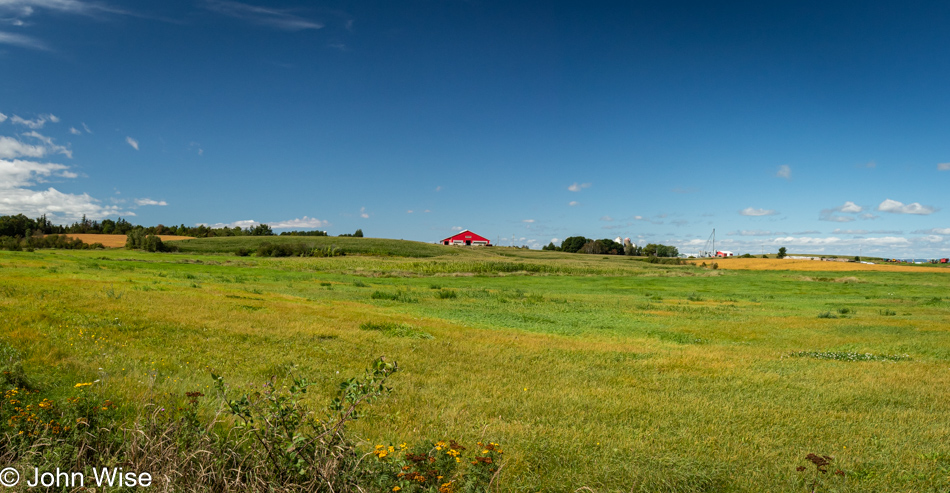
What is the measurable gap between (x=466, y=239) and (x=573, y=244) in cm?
3489

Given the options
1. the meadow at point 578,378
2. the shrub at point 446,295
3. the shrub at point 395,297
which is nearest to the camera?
the meadow at point 578,378

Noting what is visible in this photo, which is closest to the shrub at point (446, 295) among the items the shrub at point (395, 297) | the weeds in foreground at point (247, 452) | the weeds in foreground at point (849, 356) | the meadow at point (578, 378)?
the shrub at point (395, 297)

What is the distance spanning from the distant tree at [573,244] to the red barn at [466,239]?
80.5ft

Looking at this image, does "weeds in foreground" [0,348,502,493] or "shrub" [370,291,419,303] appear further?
"shrub" [370,291,419,303]

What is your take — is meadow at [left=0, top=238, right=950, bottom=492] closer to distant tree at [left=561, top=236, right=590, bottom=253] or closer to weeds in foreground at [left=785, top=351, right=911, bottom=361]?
weeds in foreground at [left=785, top=351, right=911, bottom=361]

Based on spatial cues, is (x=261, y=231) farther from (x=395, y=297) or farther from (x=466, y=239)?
(x=395, y=297)

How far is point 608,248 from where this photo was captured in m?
159

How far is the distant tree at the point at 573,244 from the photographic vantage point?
159250 millimetres

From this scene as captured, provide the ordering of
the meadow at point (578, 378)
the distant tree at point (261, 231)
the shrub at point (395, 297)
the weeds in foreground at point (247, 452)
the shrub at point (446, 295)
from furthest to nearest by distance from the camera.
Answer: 1. the distant tree at point (261, 231)
2. the shrub at point (446, 295)
3. the shrub at point (395, 297)
4. the meadow at point (578, 378)
5. the weeds in foreground at point (247, 452)

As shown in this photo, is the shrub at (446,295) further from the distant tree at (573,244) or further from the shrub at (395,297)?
the distant tree at (573,244)

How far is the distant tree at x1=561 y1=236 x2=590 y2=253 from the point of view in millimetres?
159250

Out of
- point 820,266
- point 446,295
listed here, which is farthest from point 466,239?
point 446,295

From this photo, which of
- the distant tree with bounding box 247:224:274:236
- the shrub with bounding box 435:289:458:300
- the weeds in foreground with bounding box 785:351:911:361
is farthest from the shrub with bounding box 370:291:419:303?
the distant tree with bounding box 247:224:274:236

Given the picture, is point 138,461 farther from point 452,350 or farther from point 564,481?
point 452,350
